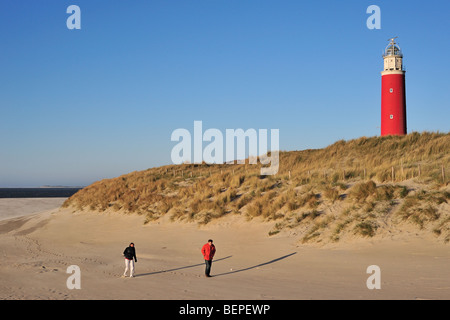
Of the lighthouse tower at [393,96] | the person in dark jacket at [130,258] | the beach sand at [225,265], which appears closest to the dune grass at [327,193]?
the beach sand at [225,265]

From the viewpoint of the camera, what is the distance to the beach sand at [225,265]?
1206 cm

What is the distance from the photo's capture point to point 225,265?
673 inches

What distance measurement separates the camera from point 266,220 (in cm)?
2325

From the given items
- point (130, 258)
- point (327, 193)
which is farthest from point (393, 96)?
point (130, 258)

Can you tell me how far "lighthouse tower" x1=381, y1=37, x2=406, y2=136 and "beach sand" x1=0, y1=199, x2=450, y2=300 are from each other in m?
23.7

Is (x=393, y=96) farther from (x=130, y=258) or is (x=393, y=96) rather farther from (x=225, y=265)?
(x=130, y=258)

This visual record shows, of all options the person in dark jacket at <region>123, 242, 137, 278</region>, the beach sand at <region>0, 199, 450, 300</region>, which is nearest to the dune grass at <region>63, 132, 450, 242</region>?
the beach sand at <region>0, 199, 450, 300</region>

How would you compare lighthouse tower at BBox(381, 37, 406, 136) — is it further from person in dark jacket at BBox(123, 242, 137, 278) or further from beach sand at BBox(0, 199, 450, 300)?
person in dark jacket at BBox(123, 242, 137, 278)

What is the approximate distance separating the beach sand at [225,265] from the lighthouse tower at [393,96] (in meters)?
23.7

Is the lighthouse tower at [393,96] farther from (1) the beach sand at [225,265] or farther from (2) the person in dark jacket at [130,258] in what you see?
(2) the person in dark jacket at [130,258]

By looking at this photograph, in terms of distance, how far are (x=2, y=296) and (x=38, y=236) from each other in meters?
17.5
